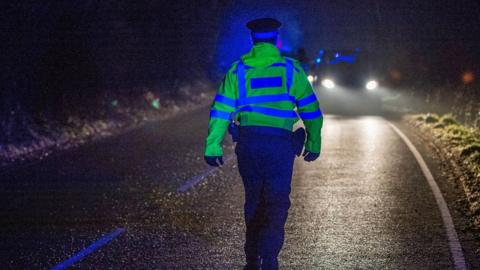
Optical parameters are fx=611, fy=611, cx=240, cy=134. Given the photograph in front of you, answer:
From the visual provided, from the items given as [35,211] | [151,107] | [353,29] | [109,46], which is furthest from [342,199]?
[353,29]

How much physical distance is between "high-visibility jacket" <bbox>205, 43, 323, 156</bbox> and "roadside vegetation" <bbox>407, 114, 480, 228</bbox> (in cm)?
338

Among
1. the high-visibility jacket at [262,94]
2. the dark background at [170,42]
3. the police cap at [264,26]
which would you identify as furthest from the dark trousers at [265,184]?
the dark background at [170,42]

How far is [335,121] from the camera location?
19.6m

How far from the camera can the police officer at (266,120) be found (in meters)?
4.99

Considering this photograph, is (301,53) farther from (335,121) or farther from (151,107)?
(151,107)

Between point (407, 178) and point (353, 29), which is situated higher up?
point (353, 29)

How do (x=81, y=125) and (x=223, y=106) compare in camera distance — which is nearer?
(x=223, y=106)

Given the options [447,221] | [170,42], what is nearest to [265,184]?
[447,221]

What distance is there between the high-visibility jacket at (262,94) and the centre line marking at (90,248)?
6.38ft

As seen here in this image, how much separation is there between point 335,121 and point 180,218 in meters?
12.6

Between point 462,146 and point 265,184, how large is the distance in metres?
8.92

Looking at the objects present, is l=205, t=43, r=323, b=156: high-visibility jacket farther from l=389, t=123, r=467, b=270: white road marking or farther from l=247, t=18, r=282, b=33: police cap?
l=389, t=123, r=467, b=270: white road marking

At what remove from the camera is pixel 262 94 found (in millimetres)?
4996

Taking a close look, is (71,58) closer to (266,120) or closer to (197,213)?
(197,213)
